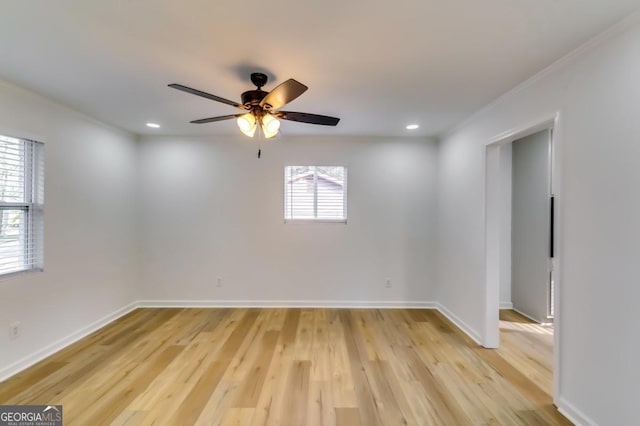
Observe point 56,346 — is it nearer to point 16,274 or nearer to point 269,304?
point 16,274

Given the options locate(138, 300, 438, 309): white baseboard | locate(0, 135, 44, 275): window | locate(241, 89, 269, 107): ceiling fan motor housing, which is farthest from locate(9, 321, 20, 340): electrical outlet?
locate(241, 89, 269, 107): ceiling fan motor housing

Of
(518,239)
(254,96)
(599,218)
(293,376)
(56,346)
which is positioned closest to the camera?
(599,218)

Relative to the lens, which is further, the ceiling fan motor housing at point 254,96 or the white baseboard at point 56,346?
the white baseboard at point 56,346

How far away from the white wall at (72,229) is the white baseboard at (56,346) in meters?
0.04

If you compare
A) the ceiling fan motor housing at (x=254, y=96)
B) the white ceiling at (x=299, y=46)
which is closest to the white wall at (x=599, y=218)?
the white ceiling at (x=299, y=46)

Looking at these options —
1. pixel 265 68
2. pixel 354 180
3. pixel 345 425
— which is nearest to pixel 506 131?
pixel 354 180

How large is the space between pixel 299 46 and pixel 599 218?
86.6 inches

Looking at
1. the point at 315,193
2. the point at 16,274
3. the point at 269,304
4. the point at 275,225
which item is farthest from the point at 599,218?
A: the point at 16,274

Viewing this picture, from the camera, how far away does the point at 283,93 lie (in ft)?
5.98

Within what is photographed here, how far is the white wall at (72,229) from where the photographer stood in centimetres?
248

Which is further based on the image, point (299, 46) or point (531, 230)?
point (531, 230)

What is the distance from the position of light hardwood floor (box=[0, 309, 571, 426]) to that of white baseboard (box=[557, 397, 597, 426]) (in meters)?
0.05

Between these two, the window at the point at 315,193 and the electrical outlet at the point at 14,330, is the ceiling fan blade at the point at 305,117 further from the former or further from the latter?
the electrical outlet at the point at 14,330

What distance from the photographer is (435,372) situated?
8.07ft
